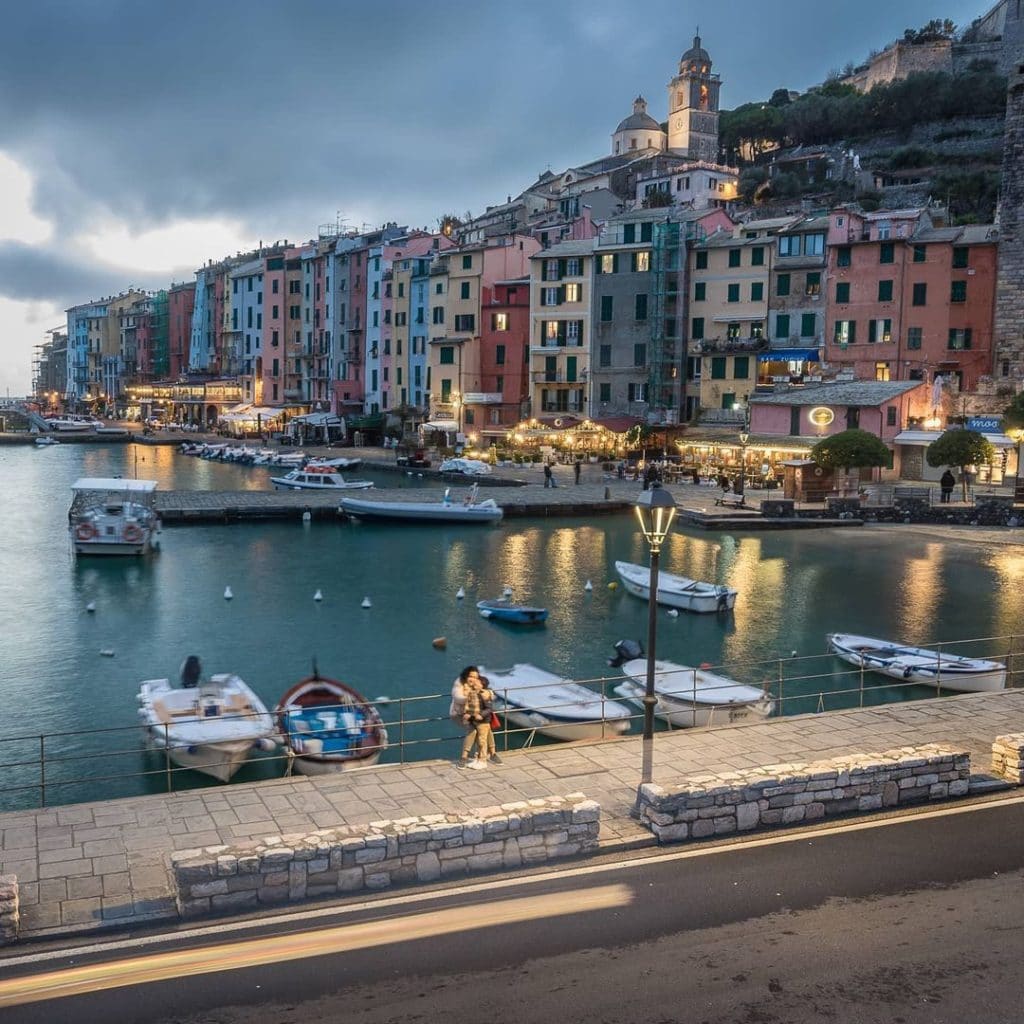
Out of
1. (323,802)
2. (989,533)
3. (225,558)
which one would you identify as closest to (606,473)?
(989,533)

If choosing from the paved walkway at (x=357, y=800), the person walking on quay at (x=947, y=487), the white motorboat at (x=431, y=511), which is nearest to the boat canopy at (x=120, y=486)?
the white motorboat at (x=431, y=511)

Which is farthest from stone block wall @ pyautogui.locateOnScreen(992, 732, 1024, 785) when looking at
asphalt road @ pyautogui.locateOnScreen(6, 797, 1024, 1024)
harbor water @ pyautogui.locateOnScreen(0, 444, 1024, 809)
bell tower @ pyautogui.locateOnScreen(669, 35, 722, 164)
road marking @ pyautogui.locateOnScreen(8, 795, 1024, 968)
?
bell tower @ pyautogui.locateOnScreen(669, 35, 722, 164)

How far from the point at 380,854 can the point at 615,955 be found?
2572mm

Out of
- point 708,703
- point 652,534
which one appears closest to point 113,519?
point 708,703

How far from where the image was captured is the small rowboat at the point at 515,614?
30.7 m

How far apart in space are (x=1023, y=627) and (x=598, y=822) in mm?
23056

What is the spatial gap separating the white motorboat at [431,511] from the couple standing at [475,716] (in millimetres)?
34896

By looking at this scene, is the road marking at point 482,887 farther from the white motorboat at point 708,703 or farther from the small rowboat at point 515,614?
the small rowboat at point 515,614

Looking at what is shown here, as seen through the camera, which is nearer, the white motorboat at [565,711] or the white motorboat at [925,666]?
the white motorboat at [565,711]

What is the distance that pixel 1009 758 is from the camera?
45.2ft

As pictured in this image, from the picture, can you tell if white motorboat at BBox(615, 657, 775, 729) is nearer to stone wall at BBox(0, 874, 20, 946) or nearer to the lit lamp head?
the lit lamp head

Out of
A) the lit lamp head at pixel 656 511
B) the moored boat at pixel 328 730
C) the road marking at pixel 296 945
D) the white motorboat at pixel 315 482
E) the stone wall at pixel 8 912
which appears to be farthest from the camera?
the white motorboat at pixel 315 482

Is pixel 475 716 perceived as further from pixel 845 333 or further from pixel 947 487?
pixel 845 333

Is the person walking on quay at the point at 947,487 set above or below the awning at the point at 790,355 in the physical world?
below
